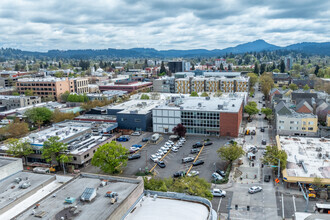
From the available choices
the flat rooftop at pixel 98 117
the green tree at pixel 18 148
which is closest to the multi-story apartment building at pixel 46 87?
the flat rooftop at pixel 98 117

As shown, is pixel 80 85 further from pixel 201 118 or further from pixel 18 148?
pixel 18 148

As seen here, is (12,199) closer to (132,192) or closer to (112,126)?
(132,192)

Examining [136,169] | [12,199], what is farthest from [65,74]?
[12,199]

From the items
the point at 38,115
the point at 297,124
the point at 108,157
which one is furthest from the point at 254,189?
the point at 38,115

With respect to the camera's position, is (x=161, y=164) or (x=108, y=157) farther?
(x=161, y=164)

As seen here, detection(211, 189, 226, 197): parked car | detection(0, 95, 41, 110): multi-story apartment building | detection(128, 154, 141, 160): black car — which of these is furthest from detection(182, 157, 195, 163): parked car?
detection(0, 95, 41, 110): multi-story apartment building

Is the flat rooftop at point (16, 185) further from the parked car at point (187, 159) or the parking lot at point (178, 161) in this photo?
the parked car at point (187, 159)

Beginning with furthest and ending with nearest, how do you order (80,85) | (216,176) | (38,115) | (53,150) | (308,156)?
1. (80,85)
2. (38,115)
3. (53,150)
4. (308,156)
5. (216,176)
